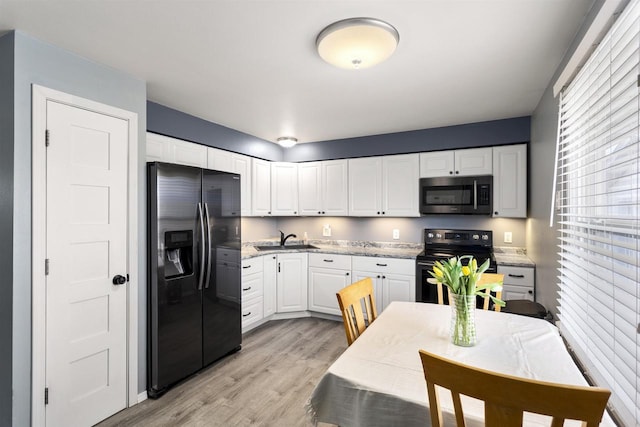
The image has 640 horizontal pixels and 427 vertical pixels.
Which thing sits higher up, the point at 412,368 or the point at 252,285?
the point at 412,368

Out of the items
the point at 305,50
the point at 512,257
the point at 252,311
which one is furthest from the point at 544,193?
the point at 252,311

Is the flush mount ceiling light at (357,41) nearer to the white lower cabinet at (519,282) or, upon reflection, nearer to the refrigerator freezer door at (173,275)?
the refrigerator freezer door at (173,275)

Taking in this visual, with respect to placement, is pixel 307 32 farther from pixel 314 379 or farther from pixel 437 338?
pixel 314 379

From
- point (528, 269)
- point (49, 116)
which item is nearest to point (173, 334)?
point (49, 116)

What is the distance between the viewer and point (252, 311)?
3.74 meters

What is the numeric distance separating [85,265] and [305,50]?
202 cm

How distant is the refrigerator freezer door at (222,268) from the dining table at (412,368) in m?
1.72

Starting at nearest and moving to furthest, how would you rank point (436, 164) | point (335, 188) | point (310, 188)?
1. point (436, 164)
2. point (335, 188)
3. point (310, 188)

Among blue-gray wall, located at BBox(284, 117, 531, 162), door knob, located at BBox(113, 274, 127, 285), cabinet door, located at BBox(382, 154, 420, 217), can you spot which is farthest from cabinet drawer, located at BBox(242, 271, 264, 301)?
blue-gray wall, located at BBox(284, 117, 531, 162)

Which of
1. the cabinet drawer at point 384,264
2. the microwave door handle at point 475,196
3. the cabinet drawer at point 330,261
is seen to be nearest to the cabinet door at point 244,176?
the cabinet drawer at point 330,261

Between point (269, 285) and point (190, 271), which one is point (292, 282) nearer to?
point (269, 285)

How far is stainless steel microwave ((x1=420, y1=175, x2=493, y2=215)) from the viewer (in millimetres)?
3570

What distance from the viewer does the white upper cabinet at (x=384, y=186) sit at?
399 cm

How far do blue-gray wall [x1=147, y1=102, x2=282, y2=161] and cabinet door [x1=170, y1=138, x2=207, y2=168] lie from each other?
0.34ft
